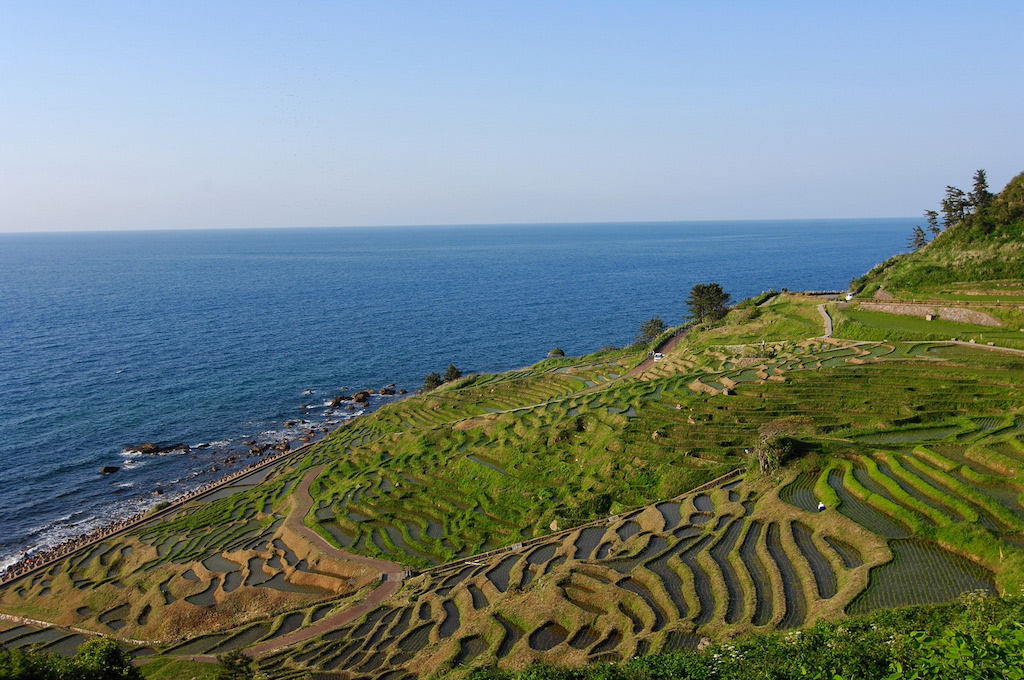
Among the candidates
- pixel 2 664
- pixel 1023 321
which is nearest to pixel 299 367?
pixel 2 664

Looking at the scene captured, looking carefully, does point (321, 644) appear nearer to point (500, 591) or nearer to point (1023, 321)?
point (500, 591)

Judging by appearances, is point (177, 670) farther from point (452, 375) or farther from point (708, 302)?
point (708, 302)

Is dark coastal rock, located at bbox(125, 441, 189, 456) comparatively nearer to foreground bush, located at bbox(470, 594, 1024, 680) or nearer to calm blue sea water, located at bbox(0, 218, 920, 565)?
calm blue sea water, located at bbox(0, 218, 920, 565)

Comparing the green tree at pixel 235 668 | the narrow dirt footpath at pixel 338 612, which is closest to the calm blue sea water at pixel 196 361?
the narrow dirt footpath at pixel 338 612

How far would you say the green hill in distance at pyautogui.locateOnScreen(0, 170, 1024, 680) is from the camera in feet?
101

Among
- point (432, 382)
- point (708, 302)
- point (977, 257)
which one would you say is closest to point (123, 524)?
point (432, 382)

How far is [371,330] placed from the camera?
149m

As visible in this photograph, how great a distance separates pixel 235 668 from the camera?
32.7 m

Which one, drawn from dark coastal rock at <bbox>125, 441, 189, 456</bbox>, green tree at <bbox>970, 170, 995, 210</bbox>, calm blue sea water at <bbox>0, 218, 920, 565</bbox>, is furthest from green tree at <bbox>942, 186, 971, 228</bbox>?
dark coastal rock at <bbox>125, 441, 189, 456</bbox>

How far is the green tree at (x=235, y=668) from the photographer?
32312mm

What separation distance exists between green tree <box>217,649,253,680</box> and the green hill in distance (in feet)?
4.57

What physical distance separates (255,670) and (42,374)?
340 feet

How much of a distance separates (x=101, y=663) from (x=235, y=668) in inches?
275

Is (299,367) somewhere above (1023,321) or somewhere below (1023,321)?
below
